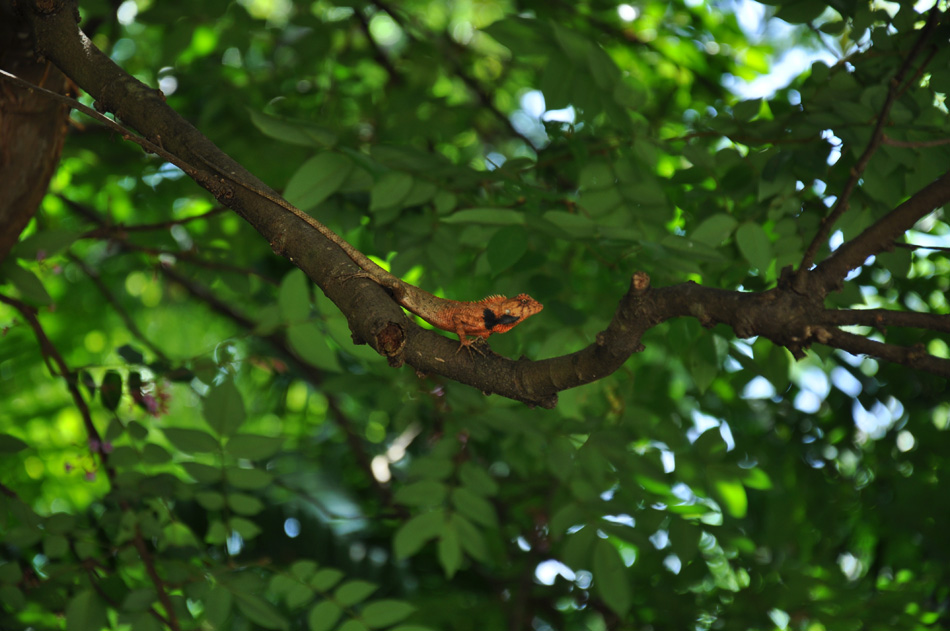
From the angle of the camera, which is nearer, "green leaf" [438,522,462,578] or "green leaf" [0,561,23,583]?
"green leaf" [0,561,23,583]

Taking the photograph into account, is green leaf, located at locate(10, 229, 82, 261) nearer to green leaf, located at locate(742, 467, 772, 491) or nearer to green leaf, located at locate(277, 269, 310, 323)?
green leaf, located at locate(277, 269, 310, 323)

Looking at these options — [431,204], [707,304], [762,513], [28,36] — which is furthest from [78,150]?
[762,513]

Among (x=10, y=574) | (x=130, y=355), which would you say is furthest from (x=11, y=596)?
(x=130, y=355)

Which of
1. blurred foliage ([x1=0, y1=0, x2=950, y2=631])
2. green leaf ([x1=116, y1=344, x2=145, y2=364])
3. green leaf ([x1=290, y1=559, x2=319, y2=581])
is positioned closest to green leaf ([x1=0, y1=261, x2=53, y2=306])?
blurred foliage ([x1=0, y1=0, x2=950, y2=631])

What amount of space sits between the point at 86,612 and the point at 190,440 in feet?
2.15

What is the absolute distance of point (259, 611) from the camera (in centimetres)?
250

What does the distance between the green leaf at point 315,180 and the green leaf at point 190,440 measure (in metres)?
0.89

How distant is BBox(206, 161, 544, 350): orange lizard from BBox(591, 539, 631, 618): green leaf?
117cm

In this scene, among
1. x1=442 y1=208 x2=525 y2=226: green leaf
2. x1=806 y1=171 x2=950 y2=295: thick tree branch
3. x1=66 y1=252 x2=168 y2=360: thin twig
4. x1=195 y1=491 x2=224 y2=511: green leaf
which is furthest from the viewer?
x1=66 y1=252 x2=168 y2=360: thin twig

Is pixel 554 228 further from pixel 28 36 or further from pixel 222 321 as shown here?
pixel 222 321

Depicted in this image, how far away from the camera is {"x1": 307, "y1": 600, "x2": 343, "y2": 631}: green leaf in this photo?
2.54m

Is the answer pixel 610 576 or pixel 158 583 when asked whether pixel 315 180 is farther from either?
pixel 610 576

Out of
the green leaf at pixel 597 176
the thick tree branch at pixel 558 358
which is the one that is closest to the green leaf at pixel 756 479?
the green leaf at pixel 597 176

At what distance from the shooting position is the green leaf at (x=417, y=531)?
2.89 metres
